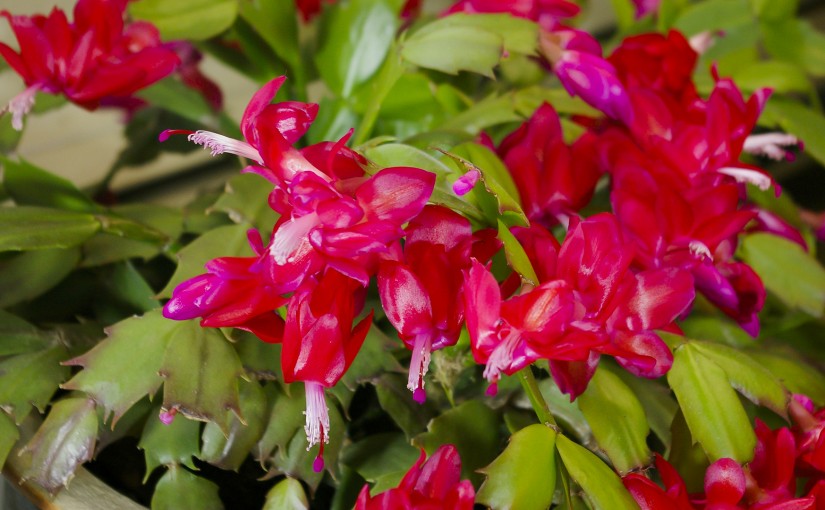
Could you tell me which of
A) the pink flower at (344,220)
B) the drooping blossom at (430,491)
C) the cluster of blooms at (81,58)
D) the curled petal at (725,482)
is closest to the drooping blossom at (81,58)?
the cluster of blooms at (81,58)

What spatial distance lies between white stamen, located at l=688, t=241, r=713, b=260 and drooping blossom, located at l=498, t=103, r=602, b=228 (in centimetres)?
9

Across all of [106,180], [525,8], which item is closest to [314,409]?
[525,8]

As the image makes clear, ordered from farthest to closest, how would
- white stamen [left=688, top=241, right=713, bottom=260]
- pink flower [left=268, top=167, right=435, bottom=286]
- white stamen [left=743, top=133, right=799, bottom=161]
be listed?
white stamen [left=743, top=133, right=799, bottom=161], white stamen [left=688, top=241, right=713, bottom=260], pink flower [left=268, top=167, right=435, bottom=286]

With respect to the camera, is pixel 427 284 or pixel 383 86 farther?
Result: pixel 383 86

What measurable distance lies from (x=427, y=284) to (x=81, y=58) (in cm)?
34

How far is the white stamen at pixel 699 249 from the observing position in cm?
52

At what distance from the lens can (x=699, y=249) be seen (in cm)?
52

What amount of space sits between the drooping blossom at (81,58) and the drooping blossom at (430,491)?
1.20 ft

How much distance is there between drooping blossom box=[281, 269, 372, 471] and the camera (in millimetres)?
445

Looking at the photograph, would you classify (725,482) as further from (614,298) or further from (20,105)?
(20,105)

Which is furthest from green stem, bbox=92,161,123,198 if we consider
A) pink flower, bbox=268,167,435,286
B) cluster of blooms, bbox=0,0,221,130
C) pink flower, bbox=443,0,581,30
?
pink flower, bbox=268,167,435,286

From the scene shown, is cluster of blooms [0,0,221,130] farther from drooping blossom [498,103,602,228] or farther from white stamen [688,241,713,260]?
white stamen [688,241,713,260]

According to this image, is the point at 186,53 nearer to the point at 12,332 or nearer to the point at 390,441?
the point at 12,332

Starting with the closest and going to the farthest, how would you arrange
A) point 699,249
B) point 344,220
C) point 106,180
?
1. point 344,220
2. point 699,249
3. point 106,180
